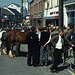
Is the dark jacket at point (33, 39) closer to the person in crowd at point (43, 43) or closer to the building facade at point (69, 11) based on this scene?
the person in crowd at point (43, 43)

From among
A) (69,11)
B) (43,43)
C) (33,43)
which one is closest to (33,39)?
(33,43)

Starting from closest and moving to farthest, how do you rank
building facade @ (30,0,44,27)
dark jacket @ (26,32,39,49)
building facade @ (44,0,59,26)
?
dark jacket @ (26,32,39,49) → building facade @ (44,0,59,26) → building facade @ (30,0,44,27)

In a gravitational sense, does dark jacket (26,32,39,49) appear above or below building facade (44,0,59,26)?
below

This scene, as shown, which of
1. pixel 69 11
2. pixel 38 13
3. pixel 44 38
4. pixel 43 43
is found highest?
pixel 38 13

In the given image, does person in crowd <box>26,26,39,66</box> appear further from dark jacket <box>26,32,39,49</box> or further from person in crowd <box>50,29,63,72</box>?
person in crowd <box>50,29,63,72</box>

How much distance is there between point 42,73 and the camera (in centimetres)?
787

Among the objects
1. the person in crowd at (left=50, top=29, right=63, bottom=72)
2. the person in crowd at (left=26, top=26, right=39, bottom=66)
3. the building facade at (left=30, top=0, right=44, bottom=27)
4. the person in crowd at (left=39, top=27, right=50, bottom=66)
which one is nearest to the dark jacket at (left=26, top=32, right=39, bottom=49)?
the person in crowd at (left=26, top=26, right=39, bottom=66)

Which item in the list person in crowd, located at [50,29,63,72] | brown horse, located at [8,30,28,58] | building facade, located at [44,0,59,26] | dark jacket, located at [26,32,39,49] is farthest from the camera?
building facade, located at [44,0,59,26]

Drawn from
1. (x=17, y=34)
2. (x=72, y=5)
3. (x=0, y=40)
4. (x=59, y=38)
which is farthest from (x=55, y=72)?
(x=72, y=5)

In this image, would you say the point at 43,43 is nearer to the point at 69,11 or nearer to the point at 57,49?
the point at 57,49

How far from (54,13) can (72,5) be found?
574 centimetres

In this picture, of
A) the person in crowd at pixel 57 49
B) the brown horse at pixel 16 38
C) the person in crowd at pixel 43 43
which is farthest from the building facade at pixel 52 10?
the person in crowd at pixel 57 49

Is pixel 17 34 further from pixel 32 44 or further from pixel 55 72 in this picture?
pixel 55 72

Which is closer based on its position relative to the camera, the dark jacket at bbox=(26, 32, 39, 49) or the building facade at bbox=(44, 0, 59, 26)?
the dark jacket at bbox=(26, 32, 39, 49)
